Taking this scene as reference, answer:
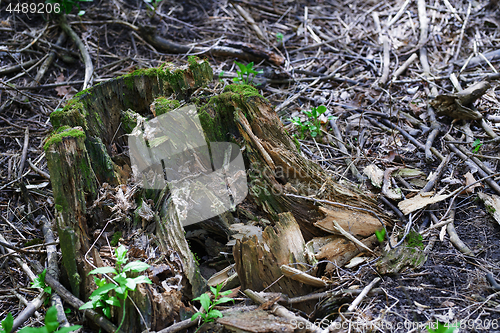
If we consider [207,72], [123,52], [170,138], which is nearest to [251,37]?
[123,52]

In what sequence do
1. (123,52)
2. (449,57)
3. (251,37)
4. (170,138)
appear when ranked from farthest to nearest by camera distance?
(251,37), (123,52), (449,57), (170,138)

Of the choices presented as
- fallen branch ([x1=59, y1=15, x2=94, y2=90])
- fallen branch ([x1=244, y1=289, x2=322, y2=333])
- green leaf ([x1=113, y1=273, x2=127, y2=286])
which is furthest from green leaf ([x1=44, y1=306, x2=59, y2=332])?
fallen branch ([x1=59, y1=15, x2=94, y2=90])

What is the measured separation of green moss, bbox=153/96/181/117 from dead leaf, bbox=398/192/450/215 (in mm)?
2098

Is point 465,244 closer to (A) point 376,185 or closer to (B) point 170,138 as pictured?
(A) point 376,185

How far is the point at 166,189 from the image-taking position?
101 inches

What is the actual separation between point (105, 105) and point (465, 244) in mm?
3137

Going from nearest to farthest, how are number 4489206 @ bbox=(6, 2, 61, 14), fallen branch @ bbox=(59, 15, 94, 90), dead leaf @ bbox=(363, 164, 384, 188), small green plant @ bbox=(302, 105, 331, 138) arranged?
1. dead leaf @ bbox=(363, 164, 384, 188)
2. small green plant @ bbox=(302, 105, 331, 138)
3. fallen branch @ bbox=(59, 15, 94, 90)
4. number 4489206 @ bbox=(6, 2, 61, 14)

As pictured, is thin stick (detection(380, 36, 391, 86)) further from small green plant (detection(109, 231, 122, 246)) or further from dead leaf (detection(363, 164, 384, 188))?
small green plant (detection(109, 231, 122, 246))

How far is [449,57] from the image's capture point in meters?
4.68

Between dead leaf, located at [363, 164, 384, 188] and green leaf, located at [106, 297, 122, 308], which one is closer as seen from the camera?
green leaf, located at [106, 297, 122, 308]

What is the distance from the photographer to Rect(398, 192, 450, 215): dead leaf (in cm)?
263

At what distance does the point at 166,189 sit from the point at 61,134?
83cm

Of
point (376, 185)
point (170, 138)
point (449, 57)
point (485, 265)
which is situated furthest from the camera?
point (449, 57)

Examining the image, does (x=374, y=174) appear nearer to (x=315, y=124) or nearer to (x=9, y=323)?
(x=315, y=124)
